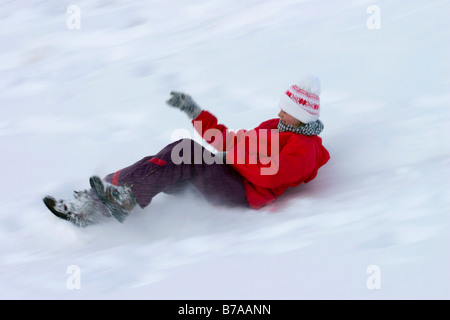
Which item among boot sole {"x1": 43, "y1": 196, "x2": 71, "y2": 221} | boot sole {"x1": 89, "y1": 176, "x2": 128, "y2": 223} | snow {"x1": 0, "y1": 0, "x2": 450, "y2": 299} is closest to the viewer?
snow {"x1": 0, "y1": 0, "x2": 450, "y2": 299}

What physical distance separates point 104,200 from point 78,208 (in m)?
0.15

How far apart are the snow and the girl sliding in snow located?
69mm

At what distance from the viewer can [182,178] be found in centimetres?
212

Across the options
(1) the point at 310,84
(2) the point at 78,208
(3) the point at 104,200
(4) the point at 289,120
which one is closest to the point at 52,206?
(2) the point at 78,208

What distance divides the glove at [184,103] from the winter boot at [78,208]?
17.3 inches

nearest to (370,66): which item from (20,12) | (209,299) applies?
(209,299)

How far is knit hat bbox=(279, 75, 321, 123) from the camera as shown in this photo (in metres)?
2.16

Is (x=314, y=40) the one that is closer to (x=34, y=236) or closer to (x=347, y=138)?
(x=347, y=138)

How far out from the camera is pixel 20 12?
4.40 m

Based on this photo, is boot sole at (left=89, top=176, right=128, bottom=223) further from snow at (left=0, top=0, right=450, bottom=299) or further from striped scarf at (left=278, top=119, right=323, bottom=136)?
striped scarf at (left=278, top=119, right=323, bottom=136)

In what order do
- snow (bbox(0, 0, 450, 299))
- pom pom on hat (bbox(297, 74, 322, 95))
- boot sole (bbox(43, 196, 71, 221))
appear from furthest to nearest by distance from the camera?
pom pom on hat (bbox(297, 74, 322, 95)) → boot sole (bbox(43, 196, 71, 221)) → snow (bbox(0, 0, 450, 299))

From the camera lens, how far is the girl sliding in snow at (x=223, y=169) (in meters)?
2.07

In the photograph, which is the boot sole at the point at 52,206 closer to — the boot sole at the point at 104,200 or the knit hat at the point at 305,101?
the boot sole at the point at 104,200

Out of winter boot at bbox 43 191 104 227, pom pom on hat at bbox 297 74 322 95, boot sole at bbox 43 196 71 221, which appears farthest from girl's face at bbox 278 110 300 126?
boot sole at bbox 43 196 71 221
